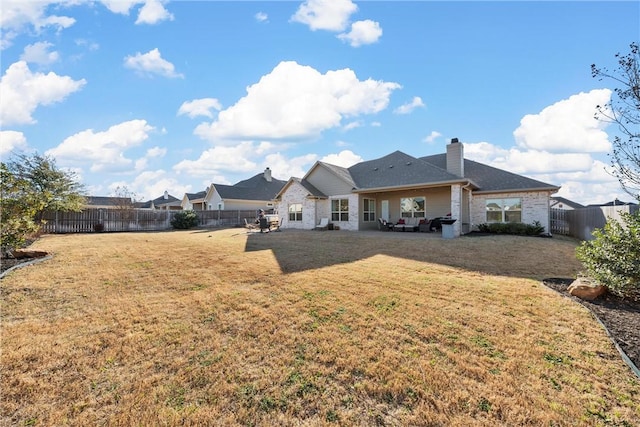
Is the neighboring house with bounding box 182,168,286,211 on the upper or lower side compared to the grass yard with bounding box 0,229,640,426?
upper

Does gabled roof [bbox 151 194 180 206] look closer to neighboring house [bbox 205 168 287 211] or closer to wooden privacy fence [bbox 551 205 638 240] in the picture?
neighboring house [bbox 205 168 287 211]

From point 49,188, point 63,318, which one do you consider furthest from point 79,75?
point 49,188

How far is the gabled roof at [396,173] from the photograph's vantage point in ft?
55.8

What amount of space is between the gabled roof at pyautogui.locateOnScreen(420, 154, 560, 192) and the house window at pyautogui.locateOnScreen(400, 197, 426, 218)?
321cm

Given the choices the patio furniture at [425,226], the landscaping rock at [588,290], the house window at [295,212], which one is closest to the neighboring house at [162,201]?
the house window at [295,212]

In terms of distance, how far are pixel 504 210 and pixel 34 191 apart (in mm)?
21890

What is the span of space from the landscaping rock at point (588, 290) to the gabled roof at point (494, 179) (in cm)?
1240

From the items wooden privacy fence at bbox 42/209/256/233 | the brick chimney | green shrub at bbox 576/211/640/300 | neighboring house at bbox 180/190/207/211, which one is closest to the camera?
green shrub at bbox 576/211/640/300

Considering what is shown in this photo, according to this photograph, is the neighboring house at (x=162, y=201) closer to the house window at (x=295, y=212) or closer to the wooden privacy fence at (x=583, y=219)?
the house window at (x=295, y=212)

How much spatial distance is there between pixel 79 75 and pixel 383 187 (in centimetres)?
1533

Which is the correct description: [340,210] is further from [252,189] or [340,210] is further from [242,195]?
[252,189]

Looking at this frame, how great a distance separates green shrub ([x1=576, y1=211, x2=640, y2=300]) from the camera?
16.3ft

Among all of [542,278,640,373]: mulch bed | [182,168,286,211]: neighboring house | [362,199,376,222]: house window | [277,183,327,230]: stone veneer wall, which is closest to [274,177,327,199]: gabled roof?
[277,183,327,230]: stone veneer wall

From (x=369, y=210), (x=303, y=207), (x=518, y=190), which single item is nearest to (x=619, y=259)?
(x=518, y=190)
